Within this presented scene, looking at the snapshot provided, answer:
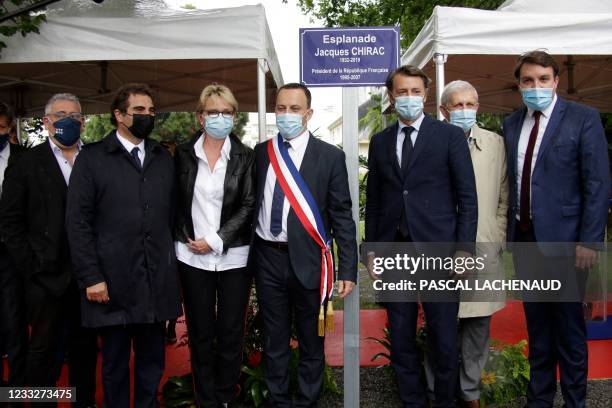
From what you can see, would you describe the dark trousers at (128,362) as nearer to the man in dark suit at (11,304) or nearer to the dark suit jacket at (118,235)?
the dark suit jacket at (118,235)

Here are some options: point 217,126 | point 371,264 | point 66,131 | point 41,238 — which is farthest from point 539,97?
point 41,238

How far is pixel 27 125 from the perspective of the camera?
362 inches

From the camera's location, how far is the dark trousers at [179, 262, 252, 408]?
3.27 m

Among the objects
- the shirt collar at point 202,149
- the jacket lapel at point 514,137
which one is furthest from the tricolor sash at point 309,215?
the jacket lapel at point 514,137

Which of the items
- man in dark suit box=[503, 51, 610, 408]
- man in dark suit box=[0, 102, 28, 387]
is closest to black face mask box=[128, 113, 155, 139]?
man in dark suit box=[0, 102, 28, 387]

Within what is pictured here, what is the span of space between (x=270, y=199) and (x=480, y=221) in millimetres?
1276

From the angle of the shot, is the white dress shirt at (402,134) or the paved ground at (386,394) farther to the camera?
the paved ground at (386,394)

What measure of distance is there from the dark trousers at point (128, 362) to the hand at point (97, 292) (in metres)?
0.24

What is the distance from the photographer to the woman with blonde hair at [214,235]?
322cm

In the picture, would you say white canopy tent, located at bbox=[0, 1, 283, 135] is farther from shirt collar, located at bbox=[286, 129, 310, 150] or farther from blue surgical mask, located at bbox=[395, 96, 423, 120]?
blue surgical mask, located at bbox=[395, 96, 423, 120]

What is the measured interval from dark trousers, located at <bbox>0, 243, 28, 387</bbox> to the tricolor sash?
5.95 ft

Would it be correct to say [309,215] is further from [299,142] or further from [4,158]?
[4,158]

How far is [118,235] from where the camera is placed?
9.93 ft

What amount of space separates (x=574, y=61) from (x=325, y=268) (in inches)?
179
